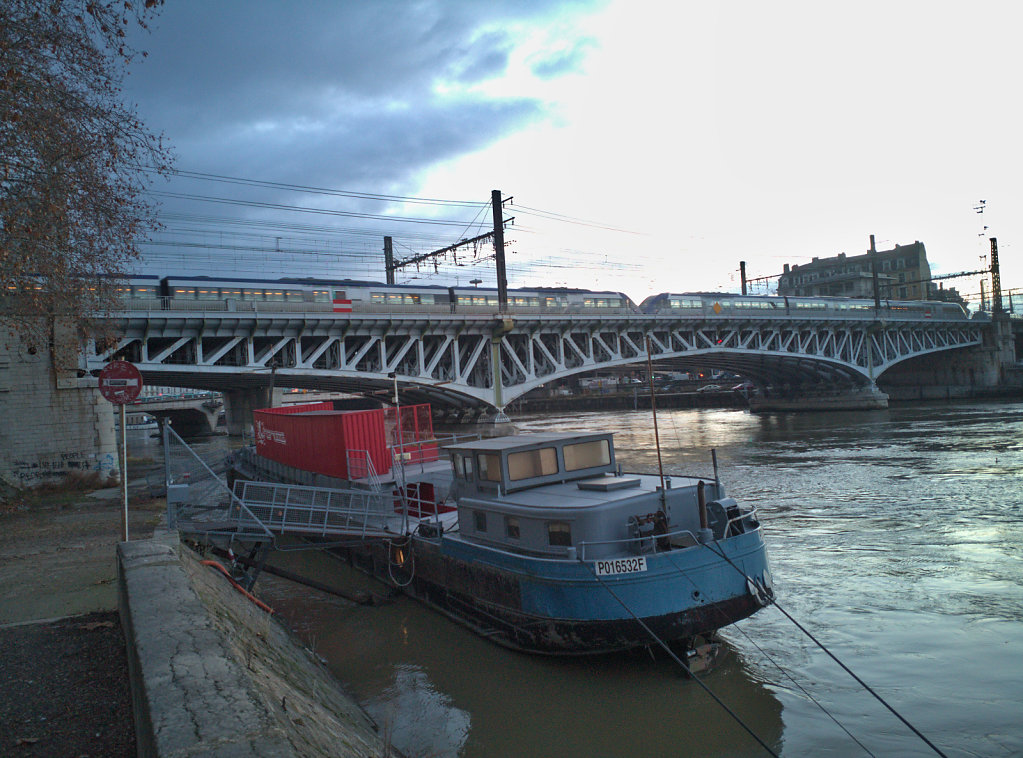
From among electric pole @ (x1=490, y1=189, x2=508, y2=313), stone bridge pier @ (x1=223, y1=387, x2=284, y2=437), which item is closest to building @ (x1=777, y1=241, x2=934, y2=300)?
electric pole @ (x1=490, y1=189, x2=508, y2=313)

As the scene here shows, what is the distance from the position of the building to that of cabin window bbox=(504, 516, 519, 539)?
106 meters

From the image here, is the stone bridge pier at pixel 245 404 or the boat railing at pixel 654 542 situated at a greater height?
the stone bridge pier at pixel 245 404

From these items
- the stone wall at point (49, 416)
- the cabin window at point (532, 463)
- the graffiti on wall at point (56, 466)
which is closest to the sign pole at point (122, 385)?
the cabin window at point (532, 463)

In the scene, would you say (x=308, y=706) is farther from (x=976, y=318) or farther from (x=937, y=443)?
(x=976, y=318)

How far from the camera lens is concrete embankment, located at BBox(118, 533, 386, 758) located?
376 centimetres

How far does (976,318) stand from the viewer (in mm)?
75438

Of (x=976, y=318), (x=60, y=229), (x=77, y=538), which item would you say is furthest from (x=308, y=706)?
(x=976, y=318)

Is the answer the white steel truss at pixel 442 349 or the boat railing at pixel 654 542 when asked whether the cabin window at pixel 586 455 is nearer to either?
the boat railing at pixel 654 542

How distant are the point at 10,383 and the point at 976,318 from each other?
285 ft

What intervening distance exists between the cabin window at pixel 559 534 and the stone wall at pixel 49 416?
18008 millimetres

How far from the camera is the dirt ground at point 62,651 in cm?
472

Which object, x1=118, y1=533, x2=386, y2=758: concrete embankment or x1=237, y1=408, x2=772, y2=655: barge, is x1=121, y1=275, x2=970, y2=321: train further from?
x1=118, y1=533, x2=386, y2=758: concrete embankment

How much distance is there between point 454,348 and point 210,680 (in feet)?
126

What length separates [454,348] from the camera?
140 ft
